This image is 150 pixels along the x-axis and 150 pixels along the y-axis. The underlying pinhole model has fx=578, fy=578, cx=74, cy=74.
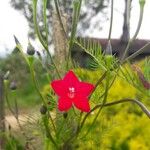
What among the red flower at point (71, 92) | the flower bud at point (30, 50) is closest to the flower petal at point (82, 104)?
the red flower at point (71, 92)

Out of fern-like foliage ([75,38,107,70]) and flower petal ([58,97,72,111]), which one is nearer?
flower petal ([58,97,72,111])

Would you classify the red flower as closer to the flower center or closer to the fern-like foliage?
the flower center

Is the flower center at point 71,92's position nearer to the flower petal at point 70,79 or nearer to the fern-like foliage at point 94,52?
the flower petal at point 70,79

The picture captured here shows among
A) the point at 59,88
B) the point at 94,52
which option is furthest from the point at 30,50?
the point at 94,52

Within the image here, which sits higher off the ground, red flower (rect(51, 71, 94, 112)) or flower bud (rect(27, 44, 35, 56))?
flower bud (rect(27, 44, 35, 56))

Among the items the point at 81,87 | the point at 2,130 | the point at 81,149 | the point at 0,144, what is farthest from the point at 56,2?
the point at 81,149

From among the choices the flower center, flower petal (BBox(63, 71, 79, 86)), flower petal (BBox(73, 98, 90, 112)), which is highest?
flower petal (BBox(63, 71, 79, 86))

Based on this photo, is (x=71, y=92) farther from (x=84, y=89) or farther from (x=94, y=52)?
(x=94, y=52)

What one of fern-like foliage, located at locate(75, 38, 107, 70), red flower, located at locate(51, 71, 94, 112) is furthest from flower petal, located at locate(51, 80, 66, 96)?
fern-like foliage, located at locate(75, 38, 107, 70)
